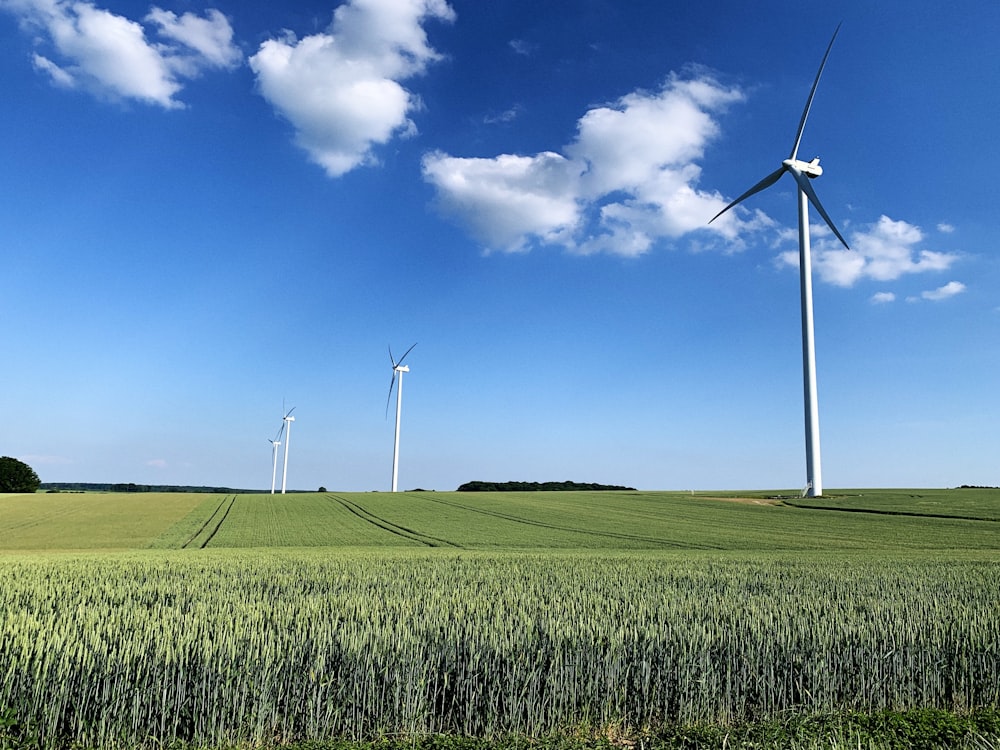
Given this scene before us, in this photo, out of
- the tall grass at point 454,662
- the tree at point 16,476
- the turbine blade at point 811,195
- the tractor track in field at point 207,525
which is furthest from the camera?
the tree at point 16,476

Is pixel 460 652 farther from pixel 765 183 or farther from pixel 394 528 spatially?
pixel 765 183

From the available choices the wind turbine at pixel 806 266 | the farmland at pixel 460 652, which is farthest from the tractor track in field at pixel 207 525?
the wind turbine at pixel 806 266

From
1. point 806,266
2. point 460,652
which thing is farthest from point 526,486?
point 460,652

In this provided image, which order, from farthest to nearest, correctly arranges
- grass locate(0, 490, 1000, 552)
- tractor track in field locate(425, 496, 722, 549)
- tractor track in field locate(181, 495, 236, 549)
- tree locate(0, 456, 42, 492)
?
tree locate(0, 456, 42, 492), grass locate(0, 490, 1000, 552), tractor track in field locate(425, 496, 722, 549), tractor track in field locate(181, 495, 236, 549)

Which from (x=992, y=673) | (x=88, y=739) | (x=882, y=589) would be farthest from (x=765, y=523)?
(x=88, y=739)

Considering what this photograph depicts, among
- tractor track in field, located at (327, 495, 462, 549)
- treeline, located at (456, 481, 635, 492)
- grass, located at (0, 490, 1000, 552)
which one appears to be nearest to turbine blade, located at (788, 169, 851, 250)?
grass, located at (0, 490, 1000, 552)

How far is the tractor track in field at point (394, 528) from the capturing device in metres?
37.5

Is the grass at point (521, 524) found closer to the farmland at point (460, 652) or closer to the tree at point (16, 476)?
the farmland at point (460, 652)

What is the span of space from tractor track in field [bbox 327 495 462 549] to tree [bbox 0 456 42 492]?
90.9 meters

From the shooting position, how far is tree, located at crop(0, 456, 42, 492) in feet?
405

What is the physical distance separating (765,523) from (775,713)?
143ft

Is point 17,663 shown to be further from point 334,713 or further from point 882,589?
point 882,589

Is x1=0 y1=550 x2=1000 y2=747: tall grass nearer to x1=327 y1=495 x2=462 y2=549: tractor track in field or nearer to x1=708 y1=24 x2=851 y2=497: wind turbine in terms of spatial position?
x1=327 y1=495 x2=462 y2=549: tractor track in field

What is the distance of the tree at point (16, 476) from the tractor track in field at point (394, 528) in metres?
90.9
